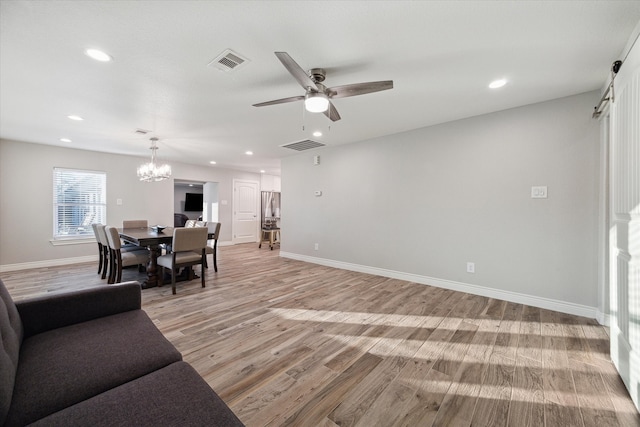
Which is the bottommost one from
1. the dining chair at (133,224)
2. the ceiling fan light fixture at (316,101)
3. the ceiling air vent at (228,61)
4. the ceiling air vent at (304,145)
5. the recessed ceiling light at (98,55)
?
the dining chair at (133,224)

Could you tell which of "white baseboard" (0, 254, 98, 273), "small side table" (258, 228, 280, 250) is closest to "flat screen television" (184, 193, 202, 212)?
"small side table" (258, 228, 280, 250)

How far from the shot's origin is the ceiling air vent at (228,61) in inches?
82.8

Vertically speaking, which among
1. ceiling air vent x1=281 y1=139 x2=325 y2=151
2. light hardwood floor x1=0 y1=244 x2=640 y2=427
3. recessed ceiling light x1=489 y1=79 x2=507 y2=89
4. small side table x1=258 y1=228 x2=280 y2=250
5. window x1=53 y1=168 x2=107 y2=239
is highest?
ceiling air vent x1=281 y1=139 x2=325 y2=151

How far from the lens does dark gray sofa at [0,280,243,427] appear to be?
87 centimetres

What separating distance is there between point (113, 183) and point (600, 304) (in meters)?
8.62

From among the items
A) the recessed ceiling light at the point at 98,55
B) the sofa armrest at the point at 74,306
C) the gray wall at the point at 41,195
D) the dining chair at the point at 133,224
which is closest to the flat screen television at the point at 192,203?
the gray wall at the point at 41,195

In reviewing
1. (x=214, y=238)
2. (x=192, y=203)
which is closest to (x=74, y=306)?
(x=214, y=238)

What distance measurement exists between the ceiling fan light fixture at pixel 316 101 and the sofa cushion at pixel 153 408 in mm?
2118

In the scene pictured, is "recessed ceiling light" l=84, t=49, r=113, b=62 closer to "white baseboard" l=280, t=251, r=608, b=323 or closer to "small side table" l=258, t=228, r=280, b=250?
"white baseboard" l=280, t=251, r=608, b=323

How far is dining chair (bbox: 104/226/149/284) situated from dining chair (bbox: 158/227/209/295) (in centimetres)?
45

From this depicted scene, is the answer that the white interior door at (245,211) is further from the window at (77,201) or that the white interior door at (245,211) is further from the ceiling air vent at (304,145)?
the ceiling air vent at (304,145)

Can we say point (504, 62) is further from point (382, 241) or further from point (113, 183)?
point (113, 183)

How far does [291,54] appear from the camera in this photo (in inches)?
83.3

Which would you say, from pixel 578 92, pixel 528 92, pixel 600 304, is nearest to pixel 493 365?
pixel 600 304
